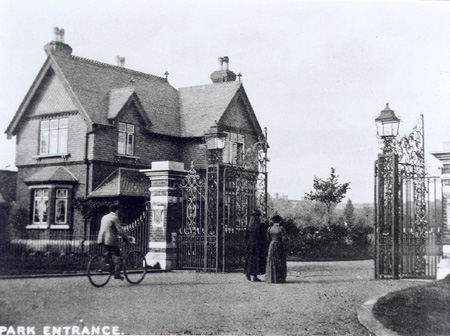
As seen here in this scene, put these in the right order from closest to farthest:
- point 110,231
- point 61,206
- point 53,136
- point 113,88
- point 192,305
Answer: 1. point 192,305
2. point 110,231
3. point 61,206
4. point 53,136
5. point 113,88

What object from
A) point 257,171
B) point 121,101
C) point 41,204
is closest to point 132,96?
point 121,101

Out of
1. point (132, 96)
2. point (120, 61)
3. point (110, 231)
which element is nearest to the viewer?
point (110, 231)

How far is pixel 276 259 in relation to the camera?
516 inches

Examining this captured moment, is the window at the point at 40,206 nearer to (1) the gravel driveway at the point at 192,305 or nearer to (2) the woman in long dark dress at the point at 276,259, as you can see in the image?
(1) the gravel driveway at the point at 192,305

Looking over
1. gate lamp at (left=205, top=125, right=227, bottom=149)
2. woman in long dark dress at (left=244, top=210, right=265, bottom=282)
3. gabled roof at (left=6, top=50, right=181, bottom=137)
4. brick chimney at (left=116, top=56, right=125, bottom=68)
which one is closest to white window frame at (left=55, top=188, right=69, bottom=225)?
gabled roof at (left=6, top=50, right=181, bottom=137)

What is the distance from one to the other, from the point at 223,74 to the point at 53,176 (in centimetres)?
1198

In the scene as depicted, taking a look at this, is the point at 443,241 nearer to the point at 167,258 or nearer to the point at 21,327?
the point at 167,258

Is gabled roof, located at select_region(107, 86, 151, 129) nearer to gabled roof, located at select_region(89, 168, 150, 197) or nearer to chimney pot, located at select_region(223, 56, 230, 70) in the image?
gabled roof, located at select_region(89, 168, 150, 197)

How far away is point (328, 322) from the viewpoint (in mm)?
8141

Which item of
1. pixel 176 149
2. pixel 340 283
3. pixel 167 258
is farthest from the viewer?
pixel 176 149

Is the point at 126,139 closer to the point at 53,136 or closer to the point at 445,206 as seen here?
the point at 53,136

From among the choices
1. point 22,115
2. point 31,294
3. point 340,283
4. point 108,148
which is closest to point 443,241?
point 340,283

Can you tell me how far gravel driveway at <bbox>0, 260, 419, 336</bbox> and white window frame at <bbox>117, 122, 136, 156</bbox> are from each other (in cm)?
1519

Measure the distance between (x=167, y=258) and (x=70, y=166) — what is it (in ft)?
41.5
